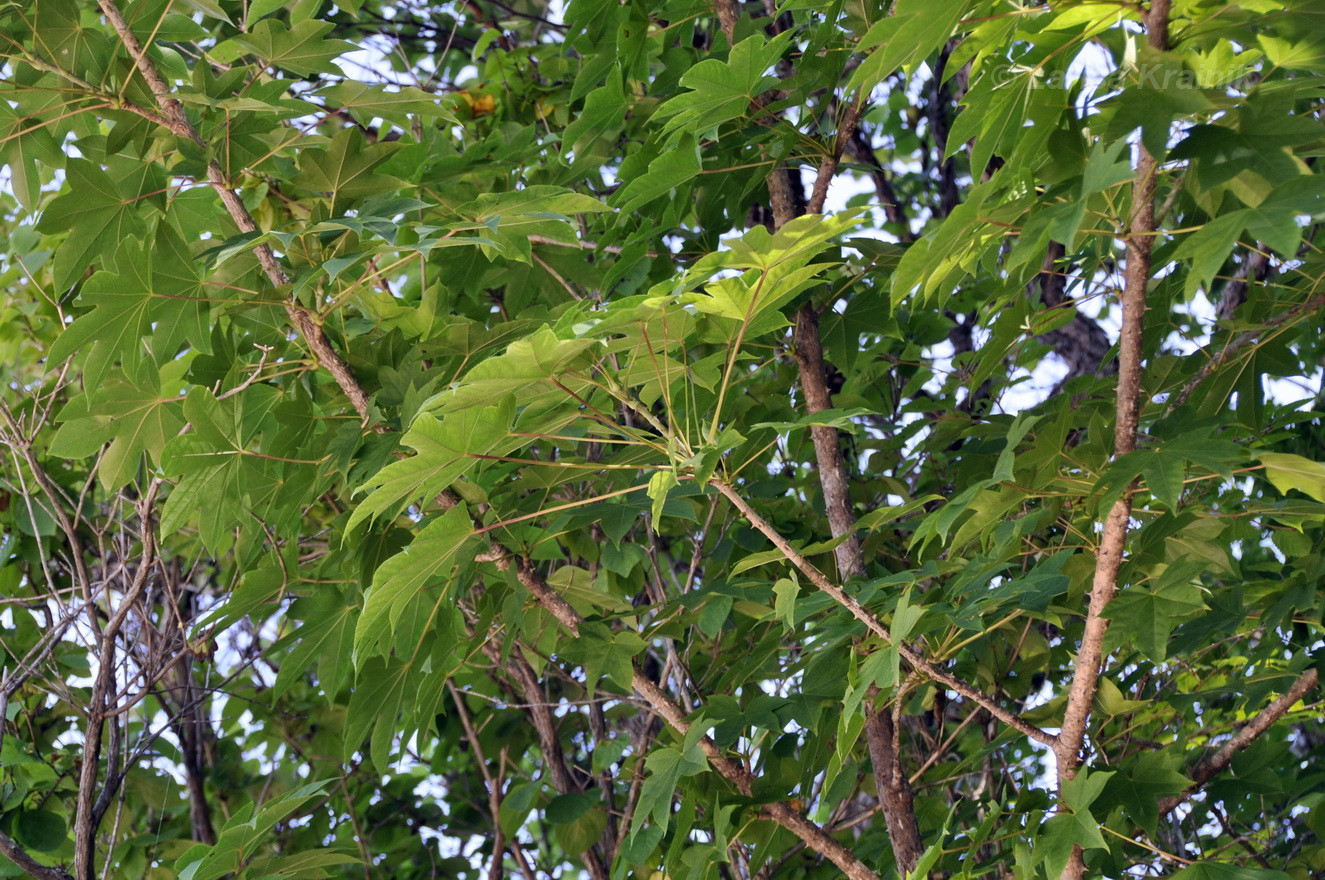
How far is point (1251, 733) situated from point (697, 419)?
1.00 metres

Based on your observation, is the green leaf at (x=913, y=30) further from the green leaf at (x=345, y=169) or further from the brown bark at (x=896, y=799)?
the brown bark at (x=896, y=799)

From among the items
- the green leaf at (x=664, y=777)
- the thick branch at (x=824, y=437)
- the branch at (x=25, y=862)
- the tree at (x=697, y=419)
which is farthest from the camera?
the thick branch at (x=824, y=437)

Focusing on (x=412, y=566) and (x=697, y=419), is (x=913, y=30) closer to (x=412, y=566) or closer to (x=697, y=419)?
(x=697, y=419)

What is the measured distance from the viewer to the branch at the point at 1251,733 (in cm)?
153

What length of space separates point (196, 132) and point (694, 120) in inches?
27.0

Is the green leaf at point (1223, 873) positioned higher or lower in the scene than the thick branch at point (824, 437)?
lower

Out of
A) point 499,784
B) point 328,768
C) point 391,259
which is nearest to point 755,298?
point 391,259

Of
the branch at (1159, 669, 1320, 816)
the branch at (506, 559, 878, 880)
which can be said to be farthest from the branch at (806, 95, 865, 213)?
the branch at (1159, 669, 1320, 816)

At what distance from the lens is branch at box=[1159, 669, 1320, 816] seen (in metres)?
1.53

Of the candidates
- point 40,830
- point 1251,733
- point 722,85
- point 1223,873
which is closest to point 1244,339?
point 1251,733

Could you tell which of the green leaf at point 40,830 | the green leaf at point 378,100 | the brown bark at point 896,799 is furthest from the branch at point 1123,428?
the green leaf at point 40,830

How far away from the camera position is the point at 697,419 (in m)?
1.29

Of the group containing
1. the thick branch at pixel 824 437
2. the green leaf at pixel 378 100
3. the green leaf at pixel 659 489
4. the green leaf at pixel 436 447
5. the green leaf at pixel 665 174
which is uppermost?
the green leaf at pixel 378 100

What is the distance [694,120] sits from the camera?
1410mm
